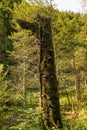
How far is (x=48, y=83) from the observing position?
570 cm

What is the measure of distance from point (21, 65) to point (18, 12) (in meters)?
5.33

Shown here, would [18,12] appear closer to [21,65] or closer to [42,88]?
[21,65]

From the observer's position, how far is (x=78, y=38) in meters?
25.3

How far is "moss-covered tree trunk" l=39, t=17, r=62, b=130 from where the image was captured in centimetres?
566

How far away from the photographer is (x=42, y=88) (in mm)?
5762

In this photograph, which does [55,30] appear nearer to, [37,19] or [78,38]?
[78,38]

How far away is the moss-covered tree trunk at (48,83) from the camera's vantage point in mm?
5662

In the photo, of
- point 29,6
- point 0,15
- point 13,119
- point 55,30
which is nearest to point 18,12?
point 29,6

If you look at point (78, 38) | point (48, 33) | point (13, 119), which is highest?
point (78, 38)

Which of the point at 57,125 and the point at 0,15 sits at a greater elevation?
the point at 0,15

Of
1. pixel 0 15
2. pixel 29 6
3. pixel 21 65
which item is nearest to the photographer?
pixel 21 65

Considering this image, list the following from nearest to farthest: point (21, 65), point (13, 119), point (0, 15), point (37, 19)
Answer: point (37, 19) < point (13, 119) < point (21, 65) < point (0, 15)

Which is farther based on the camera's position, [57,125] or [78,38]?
[78,38]

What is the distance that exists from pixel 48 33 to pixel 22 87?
1605 cm
